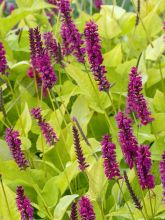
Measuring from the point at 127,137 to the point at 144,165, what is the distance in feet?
0.24

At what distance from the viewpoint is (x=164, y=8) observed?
2.33 metres

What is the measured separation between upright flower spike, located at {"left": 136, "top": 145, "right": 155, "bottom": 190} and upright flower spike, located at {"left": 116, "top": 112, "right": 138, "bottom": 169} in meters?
0.01

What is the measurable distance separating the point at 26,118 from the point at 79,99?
0.19 metres

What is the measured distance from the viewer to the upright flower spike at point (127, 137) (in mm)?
1259

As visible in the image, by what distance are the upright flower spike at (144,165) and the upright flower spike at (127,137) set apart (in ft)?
0.05

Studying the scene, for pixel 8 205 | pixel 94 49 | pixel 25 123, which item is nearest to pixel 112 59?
pixel 25 123

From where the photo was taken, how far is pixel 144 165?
1.28 metres

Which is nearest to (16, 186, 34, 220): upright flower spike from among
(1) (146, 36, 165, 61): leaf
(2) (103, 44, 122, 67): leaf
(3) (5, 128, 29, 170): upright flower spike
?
(3) (5, 128, 29, 170): upright flower spike

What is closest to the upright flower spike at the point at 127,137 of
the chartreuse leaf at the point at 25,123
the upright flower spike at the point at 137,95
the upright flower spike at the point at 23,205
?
the upright flower spike at the point at 137,95

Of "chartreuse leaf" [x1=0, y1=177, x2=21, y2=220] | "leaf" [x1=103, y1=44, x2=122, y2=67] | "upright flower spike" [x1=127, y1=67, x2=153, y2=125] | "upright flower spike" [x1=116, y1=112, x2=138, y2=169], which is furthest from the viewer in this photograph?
"leaf" [x1=103, y1=44, x2=122, y2=67]

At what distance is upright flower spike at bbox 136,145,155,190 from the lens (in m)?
1.28

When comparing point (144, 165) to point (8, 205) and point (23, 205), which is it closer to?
point (23, 205)

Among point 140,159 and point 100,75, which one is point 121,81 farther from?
point 140,159

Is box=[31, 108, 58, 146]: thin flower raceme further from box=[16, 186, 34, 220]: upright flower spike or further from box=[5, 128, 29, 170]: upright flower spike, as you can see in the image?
box=[16, 186, 34, 220]: upright flower spike
